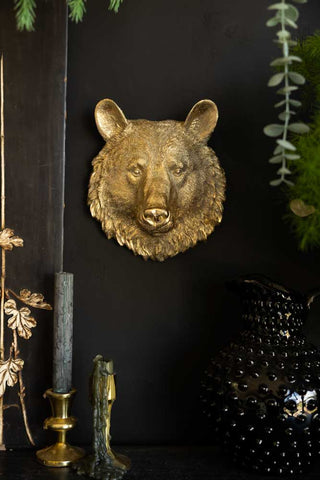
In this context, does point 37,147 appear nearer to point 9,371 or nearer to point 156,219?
point 156,219

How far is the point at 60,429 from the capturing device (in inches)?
56.7

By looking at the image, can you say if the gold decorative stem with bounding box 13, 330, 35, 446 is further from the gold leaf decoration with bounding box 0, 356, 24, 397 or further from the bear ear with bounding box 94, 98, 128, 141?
the bear ear with bounding box 94, 98, 128, 141

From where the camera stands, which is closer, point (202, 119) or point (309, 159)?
point (309, 159)

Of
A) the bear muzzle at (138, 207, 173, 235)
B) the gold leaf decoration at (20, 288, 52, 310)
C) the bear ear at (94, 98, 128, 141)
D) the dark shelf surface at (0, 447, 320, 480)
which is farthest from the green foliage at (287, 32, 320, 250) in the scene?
the gold leaf decoration at (20, 288, 52, 310)

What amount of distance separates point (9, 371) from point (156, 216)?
58cm

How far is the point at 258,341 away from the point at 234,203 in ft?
1.51

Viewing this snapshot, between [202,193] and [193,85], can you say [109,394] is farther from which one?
[193,85]

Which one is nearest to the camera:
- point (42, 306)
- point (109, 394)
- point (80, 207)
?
point (109, 394)

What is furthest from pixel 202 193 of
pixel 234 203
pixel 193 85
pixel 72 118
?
pixel 72 118

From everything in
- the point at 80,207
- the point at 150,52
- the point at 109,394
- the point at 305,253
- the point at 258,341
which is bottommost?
the point at 109,394

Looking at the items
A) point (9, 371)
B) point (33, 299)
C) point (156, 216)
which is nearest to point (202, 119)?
point (156, 216)

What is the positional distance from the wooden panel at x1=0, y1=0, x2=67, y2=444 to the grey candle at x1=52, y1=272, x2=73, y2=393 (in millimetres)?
123

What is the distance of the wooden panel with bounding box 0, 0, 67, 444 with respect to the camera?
1567 millimetres

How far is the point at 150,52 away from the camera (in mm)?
1672
